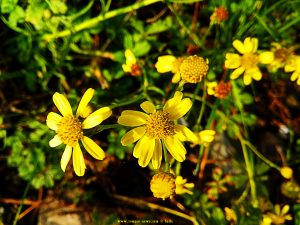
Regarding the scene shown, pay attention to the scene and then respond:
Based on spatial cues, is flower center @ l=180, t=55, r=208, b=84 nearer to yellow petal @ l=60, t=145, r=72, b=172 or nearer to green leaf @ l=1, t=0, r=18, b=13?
yellow petal @ l=60, t=145, r=72, b=172

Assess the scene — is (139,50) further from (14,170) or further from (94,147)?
(14,170)

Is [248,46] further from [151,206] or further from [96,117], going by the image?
[151,206]

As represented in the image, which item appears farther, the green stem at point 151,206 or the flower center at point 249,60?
the green stem at point 151,206

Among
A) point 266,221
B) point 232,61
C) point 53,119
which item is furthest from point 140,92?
point 266,221

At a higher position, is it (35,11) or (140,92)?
(35,11)

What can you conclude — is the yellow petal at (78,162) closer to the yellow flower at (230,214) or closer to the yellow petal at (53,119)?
the yellow petal at (53,119)

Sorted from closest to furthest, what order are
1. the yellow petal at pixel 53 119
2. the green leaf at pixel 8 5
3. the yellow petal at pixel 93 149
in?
the yellow petal at pixel 93 149 < the yellow petal at pixel 53 119 < the green leaf at pixel 8 5

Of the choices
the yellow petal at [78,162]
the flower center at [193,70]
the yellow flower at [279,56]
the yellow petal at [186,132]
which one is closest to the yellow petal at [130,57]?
the flower center at [193,70]
